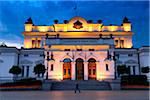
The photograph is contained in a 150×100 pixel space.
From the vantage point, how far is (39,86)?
3334 centimetres

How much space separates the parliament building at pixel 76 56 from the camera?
41.4 m

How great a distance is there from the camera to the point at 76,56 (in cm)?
4150

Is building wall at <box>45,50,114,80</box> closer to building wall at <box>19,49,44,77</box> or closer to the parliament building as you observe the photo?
the parliament building

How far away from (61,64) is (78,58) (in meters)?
3.21

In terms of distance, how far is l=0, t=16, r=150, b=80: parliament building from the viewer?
136ft

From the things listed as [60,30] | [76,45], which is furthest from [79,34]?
[76,45]

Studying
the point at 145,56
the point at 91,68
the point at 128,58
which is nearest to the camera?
the point at 91,68

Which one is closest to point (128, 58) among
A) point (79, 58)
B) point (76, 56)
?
point (79, 58)

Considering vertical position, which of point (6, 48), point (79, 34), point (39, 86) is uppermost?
point (79, 34)

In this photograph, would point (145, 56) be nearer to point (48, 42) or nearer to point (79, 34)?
point (79, 34)

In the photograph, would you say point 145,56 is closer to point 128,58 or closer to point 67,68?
point 128,58

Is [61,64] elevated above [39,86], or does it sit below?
above

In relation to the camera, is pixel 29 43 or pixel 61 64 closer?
pixel 61 64

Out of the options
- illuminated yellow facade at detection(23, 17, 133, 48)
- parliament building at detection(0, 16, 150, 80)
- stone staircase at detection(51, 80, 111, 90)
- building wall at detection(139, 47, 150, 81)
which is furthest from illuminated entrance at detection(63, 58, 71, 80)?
building wall at detection(139, 47, 150, 81)
